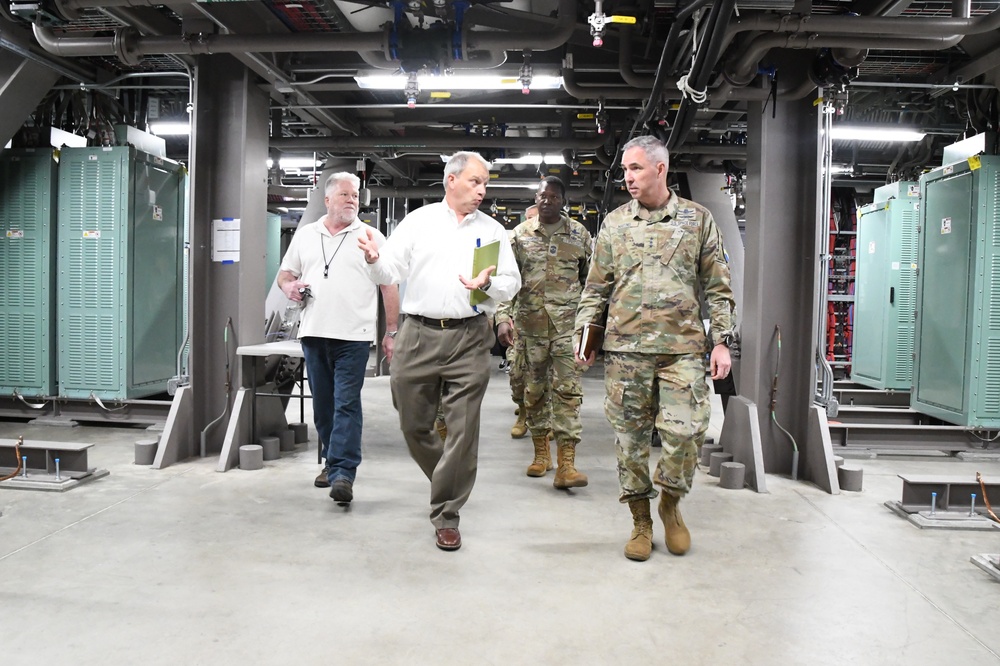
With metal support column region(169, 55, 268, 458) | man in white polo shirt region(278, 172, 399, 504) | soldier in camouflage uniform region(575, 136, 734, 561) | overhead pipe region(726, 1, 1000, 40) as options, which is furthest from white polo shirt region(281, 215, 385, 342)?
overhead pipe region(726, 1, 1000, 40)

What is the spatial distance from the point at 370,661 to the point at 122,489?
2.74 m

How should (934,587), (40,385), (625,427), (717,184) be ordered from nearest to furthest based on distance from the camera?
(934,587)
(625,427)
(40,385)
(717,184)

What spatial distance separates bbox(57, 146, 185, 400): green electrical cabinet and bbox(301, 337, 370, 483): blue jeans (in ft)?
10.3

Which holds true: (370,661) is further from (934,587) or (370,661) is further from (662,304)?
(934,587)

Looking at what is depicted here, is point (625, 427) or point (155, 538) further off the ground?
point (625, 427)

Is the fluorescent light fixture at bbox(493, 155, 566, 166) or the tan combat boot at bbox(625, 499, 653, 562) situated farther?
the fluorescent light fixture at bbox(493, 155, 566, 166)

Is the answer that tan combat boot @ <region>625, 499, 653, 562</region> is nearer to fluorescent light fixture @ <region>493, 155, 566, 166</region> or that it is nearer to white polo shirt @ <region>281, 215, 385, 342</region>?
white polo shirt @ <region>281, 215, 385, 342</region>

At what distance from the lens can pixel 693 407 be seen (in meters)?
3.04

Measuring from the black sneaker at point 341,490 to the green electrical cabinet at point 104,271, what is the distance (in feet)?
11.4

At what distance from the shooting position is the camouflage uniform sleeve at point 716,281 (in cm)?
311

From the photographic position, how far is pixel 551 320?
4508 millimetres

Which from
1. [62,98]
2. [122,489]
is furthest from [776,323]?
[62,98]

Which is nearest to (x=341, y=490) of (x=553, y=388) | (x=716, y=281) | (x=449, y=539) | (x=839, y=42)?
(x=449, y=539)

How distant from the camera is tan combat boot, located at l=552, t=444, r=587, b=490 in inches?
172
